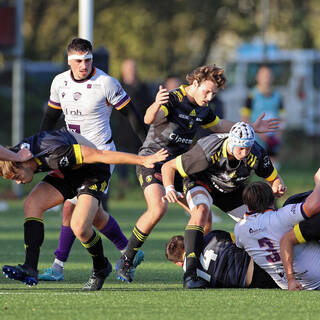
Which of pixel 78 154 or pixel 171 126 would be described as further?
pixel 171 126

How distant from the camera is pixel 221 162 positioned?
8477 mm

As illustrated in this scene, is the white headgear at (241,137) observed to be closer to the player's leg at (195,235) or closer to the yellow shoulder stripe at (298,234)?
the player's leg at (195,235)

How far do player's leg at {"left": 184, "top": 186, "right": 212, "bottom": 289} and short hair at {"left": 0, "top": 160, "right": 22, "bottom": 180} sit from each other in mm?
1597

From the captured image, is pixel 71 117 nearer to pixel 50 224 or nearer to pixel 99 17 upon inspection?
pixel 50 224

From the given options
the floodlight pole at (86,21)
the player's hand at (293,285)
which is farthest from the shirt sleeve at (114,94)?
the floodlight pole at (86,21)

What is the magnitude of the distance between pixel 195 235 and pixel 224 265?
0.35 metres

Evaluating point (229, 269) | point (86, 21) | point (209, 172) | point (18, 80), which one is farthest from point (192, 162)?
point (18, 80)

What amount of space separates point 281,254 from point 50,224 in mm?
6947

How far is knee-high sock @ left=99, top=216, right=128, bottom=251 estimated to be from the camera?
9219mm

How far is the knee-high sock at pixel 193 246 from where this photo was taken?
8312mm

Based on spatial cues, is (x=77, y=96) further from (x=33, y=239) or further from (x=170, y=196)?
(x=33, y=239)

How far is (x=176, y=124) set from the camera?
915cm

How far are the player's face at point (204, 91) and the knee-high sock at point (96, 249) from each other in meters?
1.64

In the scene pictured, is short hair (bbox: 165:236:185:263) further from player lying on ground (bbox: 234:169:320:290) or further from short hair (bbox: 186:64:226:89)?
short hair (bbox: 186:64:226:89)
